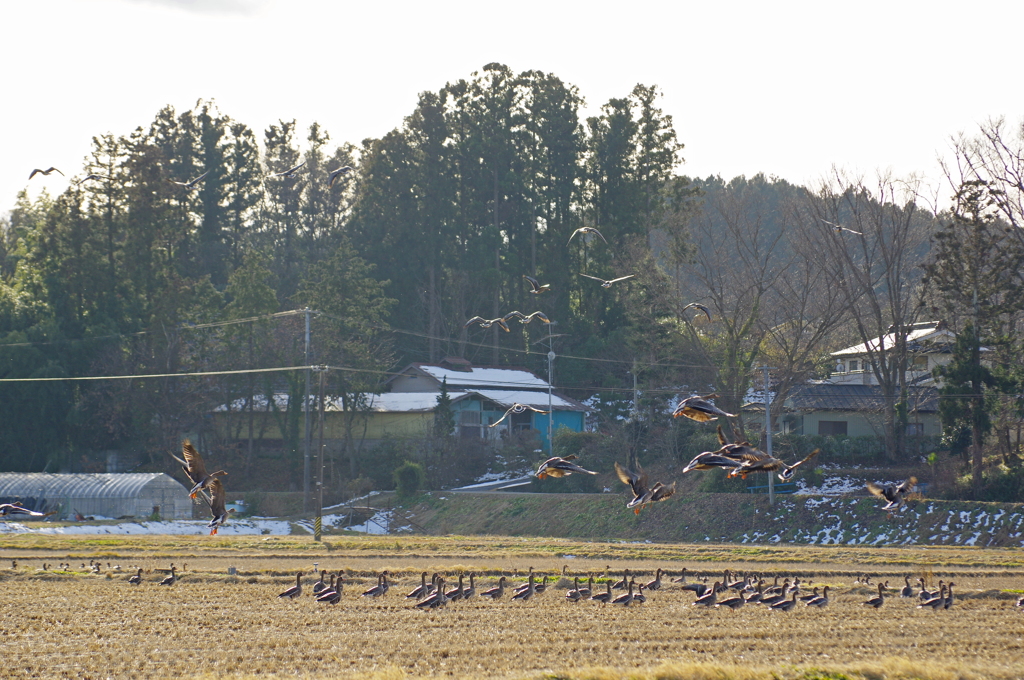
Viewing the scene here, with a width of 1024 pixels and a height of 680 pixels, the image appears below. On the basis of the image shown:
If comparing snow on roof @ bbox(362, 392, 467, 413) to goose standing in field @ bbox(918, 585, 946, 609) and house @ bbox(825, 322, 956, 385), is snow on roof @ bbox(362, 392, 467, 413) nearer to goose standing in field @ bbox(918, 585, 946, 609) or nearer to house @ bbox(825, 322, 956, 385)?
house @ bbox(825, 322, 956, 385)

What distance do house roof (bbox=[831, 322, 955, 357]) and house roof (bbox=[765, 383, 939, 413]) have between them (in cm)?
209

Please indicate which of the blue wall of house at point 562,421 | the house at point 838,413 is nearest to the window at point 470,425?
the blue wall of house at point 562,421

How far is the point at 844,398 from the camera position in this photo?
54688 millimetres

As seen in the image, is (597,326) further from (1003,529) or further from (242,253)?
(1003,529)

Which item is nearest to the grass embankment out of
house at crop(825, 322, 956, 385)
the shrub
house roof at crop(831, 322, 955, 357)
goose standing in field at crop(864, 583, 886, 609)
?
the shrub

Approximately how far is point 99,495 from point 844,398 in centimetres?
3954

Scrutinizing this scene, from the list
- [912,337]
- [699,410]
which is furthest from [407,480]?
[699,410]

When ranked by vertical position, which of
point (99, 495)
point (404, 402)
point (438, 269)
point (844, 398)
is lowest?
point (99, 495)

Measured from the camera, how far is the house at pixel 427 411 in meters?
61.6

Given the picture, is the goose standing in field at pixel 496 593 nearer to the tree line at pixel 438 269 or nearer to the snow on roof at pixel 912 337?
the tree line at pixel 438 269

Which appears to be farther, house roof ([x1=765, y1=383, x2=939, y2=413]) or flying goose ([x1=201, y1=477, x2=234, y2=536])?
house roof ([x1=765, y1=383, x2=939, y2=413])

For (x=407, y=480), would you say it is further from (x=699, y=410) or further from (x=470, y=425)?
(x=699, y=410)

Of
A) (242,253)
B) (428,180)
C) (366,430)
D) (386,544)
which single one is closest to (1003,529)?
(386,544)

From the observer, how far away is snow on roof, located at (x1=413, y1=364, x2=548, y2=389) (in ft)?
219
